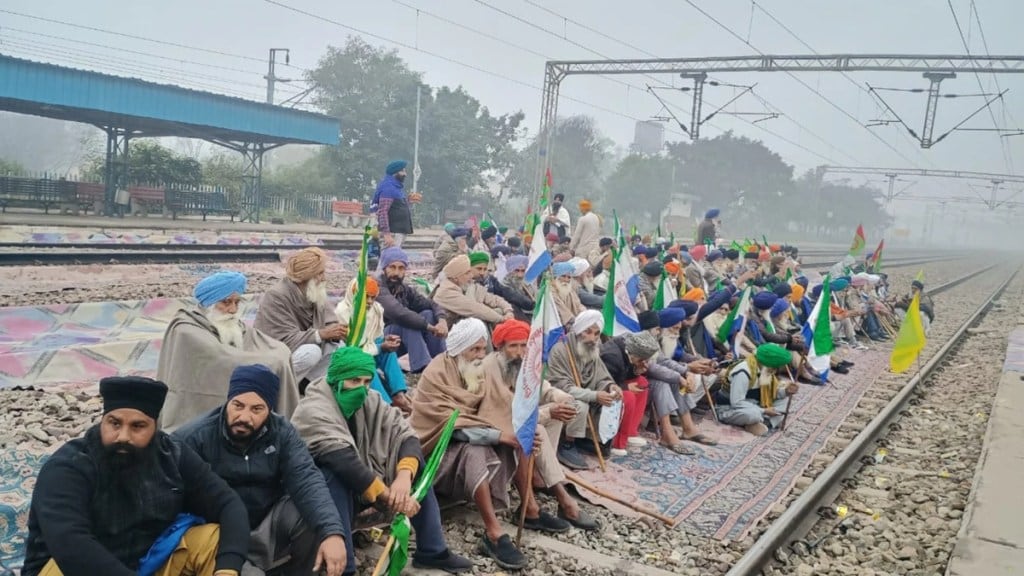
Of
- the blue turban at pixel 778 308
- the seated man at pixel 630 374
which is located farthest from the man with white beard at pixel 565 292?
the blue turban at pixel 778 308

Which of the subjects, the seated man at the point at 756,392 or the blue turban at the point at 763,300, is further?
the blue turban at the point at 763,300

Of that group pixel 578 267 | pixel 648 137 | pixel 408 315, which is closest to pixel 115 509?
pixel 408 315

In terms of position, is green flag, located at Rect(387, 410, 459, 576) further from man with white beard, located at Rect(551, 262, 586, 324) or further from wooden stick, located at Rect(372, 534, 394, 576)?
man with white beard, located at Rect(551, 262, 586, 324)

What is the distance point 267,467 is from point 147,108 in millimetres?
22347

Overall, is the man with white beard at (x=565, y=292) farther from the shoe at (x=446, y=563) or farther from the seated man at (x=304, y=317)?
the shoe at (x=446, y=563)

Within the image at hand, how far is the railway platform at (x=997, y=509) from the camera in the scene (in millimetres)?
4863

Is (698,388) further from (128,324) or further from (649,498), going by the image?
(128,324)

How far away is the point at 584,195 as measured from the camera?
4969 centimetres

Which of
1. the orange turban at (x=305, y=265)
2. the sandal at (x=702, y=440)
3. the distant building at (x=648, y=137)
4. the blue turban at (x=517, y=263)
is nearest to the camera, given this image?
the orange turban at (x=305, y=265)

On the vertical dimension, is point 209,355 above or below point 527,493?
above

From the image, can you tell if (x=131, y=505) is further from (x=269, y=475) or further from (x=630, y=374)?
(x=630, y=374)

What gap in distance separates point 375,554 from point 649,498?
2.19 metres

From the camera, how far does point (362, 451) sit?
14.1ft

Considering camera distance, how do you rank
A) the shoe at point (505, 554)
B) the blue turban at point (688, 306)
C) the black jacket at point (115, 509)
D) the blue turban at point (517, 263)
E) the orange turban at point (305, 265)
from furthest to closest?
the blue turban at point (517, 263), the blue turban at point (688, 306), the orange turban at point (305, 265), the shoe at point (505, 554), the black jacket at point (115, 509)
